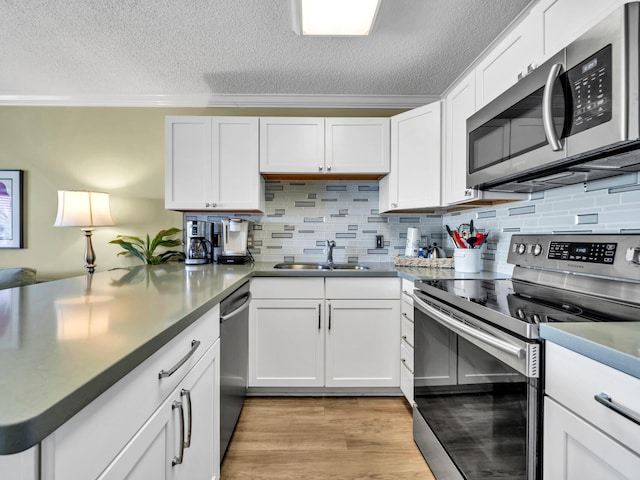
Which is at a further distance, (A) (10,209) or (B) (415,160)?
(A) (10,209)

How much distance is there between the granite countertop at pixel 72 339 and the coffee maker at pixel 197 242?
1075 millimetres

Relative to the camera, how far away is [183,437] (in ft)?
2.97

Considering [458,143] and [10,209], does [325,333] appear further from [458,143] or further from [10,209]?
A: [10,209]

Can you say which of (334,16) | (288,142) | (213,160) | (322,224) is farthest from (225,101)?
(334,16)

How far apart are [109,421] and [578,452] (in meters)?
1.00

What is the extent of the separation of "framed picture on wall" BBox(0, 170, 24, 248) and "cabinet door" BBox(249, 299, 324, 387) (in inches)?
92.6

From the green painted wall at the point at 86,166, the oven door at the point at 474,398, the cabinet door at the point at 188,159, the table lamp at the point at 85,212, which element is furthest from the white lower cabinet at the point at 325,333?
the table lamp at the point at 85,212

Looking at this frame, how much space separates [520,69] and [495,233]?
1008 mm

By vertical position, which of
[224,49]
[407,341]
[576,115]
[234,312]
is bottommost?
[407,341]

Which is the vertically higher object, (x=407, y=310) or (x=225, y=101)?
(x=225, y=101)

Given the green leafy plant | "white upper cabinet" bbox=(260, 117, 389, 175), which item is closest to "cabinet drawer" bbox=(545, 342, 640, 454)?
"white upper cabinet" bbox=(260, 117, 389, 175)

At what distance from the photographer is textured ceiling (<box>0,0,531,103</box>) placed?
5.90ft

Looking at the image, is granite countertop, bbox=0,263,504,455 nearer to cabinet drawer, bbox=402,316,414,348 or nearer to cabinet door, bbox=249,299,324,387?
cabinet door, bbox=249,299,324,387

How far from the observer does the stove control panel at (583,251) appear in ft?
3.98
